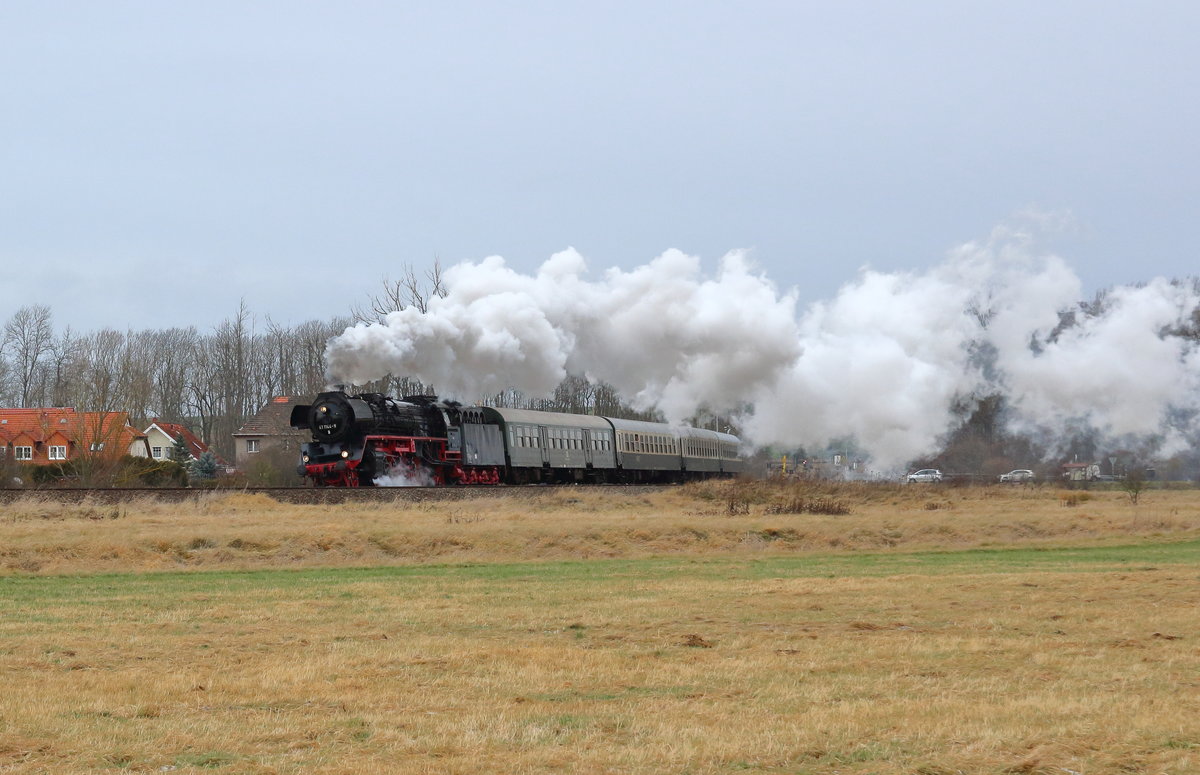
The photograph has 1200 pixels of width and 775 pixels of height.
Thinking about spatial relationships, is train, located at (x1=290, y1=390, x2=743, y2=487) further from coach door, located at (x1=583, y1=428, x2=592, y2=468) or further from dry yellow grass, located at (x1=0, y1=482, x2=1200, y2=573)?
dry yellow grass, located at (x1=0, y1=482, x2=1200, y2=573)

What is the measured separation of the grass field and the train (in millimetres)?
10896

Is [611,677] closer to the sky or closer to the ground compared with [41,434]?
closer to the ground

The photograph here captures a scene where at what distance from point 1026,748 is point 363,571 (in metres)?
18.8

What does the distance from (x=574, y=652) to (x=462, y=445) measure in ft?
110

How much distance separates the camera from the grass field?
8797 mm

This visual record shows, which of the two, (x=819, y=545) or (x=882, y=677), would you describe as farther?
(x=819, y=545)

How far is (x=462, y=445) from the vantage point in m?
46.5

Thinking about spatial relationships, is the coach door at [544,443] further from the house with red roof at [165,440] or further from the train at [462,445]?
the house with red roof at [165,440]

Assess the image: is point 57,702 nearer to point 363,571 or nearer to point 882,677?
point 882,677

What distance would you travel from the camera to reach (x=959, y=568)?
25.4m

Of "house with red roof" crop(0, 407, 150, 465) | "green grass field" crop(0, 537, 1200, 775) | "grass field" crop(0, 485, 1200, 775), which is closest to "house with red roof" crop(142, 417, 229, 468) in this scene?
"house with red roof" crop(0, 407, 150, 465)

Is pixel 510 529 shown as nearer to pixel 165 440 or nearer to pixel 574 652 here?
pixel 574 652

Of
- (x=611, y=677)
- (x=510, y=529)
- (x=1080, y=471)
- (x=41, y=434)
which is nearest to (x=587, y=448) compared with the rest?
(x=1080, y=471)

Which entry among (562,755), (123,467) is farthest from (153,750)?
(123,467)
